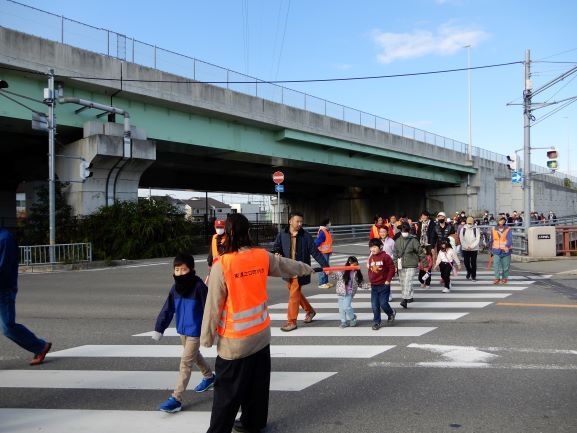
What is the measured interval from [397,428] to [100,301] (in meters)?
8.27

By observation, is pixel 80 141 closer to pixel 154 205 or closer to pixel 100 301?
pixel 154 205

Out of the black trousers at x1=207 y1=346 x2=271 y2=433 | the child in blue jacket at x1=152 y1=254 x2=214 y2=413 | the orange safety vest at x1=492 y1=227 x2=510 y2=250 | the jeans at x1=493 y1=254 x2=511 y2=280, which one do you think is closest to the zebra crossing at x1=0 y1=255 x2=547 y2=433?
the child in blue jacket at x1=152 y1=254 x2=214 y2=413

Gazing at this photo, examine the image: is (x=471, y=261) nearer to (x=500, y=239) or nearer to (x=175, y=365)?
(x=500, y=239)

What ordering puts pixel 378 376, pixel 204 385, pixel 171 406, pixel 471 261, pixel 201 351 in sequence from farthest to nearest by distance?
pixel 471 261 < pixel 201 351 < pixel 378 376 < pixel 204 385 < pixel 171 406

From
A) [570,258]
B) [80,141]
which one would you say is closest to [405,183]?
[570,258]

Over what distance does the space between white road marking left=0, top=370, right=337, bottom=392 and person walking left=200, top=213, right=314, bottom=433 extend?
1.54 metres

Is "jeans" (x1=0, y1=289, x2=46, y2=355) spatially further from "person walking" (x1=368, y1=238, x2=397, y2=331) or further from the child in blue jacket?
"person walking" (x1=368, y1=238, x2=397, y2=331)

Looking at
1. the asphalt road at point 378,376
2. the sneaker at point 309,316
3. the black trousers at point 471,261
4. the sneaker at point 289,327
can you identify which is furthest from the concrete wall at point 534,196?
the sneaker at point 289,327

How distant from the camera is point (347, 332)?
756 cm

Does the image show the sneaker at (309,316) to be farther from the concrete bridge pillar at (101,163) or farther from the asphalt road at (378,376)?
the concrete bridge pillar at (101,163)

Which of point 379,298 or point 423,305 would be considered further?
point 423,305

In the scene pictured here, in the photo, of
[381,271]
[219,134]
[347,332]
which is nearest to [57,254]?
[219,134]

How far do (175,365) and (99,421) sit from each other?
168 centimetres

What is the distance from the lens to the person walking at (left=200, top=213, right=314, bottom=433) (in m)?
3.46
